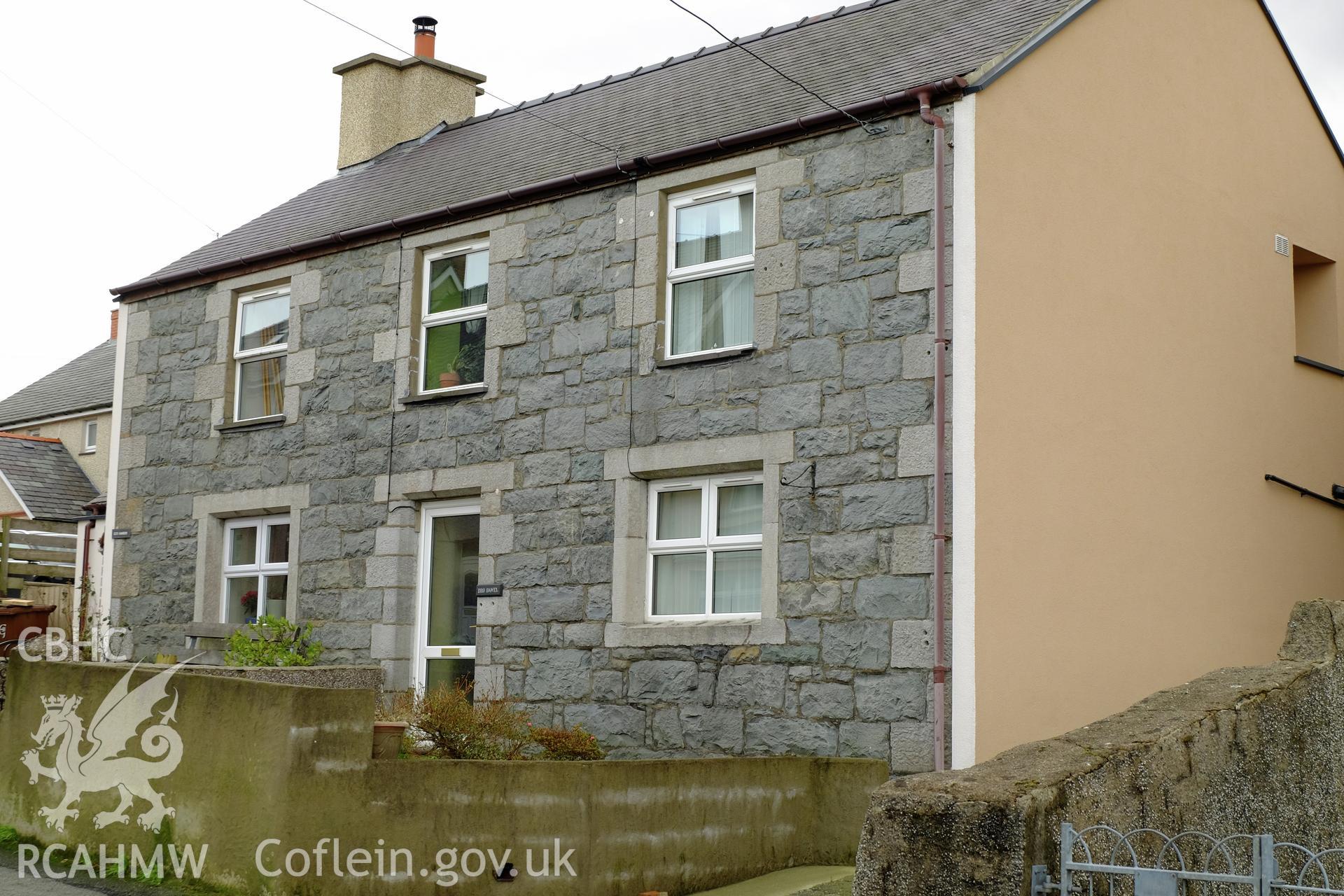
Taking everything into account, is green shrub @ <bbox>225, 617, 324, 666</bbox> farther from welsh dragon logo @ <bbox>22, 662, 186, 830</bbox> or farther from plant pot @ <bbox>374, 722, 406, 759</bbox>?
plant pot @ <bbox>374, 722, 406, 759</bbox>

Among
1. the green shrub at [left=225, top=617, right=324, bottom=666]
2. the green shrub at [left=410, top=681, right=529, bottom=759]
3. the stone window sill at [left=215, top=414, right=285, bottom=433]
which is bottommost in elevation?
the green shrub at [left=410, top=681, right=529, bottom=759]

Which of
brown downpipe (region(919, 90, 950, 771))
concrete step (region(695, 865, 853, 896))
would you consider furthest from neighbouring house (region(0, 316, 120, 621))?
brown downpipe (region(919, 90, 950, 771))

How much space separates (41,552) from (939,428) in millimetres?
17334

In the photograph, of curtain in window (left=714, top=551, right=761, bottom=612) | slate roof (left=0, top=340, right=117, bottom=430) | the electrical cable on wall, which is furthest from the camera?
slate roof (left=0, top=340, right=117, bottom=430)

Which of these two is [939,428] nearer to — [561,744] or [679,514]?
[679,514]

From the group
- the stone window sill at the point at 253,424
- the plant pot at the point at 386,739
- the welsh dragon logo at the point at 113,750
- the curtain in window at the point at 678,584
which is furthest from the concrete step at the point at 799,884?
the stone window sill at the point at 253,424

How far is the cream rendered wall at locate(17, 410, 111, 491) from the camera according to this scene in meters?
25.0

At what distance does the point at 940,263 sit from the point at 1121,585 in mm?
2735

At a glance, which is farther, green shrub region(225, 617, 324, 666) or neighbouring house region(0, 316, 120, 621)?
neighbouring house region(0, 316, 120, 621)

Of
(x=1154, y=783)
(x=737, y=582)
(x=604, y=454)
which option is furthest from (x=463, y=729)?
(x=1154, y=783)

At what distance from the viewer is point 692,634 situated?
1033 centimetres

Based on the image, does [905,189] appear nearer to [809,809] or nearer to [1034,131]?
[1034,131]

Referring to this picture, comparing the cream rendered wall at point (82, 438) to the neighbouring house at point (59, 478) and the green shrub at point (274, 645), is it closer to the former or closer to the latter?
the neighbouring house at point (59, 478)

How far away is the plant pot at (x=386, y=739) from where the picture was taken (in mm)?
7508
